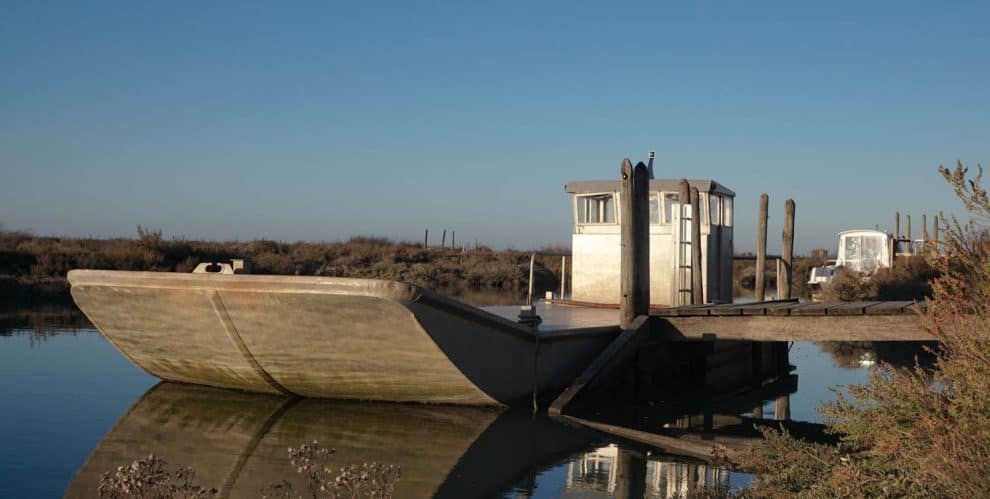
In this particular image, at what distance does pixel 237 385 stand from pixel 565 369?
386cm

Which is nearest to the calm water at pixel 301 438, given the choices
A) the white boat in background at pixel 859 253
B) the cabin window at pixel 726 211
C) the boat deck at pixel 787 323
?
the boat deck at pixel 787 323

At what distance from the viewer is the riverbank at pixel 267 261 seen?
28.1 meters

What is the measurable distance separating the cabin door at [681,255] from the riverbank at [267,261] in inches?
404

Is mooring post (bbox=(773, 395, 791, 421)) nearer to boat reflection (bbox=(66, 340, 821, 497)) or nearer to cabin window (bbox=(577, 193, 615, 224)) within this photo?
boat reflection (bbox=(66, 340, 821, 497))

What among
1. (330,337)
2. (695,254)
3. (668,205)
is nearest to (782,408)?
(695,254)

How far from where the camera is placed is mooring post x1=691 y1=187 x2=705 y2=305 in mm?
14148

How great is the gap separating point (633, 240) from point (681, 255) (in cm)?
324

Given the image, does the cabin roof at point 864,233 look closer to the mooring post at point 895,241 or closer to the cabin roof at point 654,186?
the mooring post at point 895,241

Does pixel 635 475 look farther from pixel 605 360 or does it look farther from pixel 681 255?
pixel 681 255

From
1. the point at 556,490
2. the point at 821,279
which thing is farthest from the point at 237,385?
the point at 821,279

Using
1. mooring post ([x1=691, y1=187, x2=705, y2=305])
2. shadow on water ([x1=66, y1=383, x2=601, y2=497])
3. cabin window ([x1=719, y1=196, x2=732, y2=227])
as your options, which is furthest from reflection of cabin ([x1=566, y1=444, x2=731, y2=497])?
cabin window ([x1=719, y1=196, x2=732, y2=227])

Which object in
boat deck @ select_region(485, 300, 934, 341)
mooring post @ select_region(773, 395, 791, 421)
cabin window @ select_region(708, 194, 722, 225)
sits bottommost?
mooring post @ select_region(773, 395, 791, 421)

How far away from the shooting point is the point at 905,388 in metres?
5.33

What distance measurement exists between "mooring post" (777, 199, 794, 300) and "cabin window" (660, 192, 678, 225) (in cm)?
237
